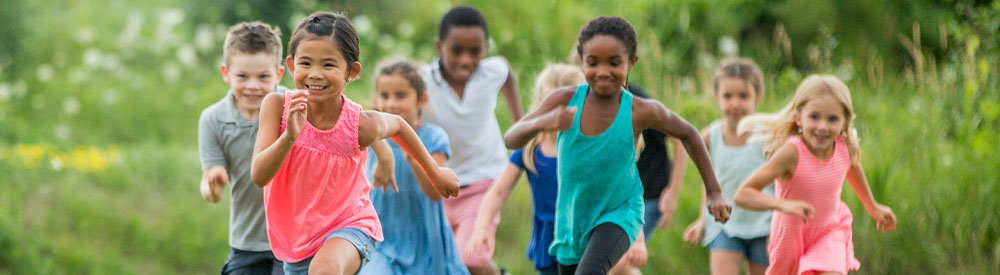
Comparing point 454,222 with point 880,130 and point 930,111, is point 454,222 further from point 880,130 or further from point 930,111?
point 930,111

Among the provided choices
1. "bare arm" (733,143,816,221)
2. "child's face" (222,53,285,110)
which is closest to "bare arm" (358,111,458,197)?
"child's face" (222,53,285,110)

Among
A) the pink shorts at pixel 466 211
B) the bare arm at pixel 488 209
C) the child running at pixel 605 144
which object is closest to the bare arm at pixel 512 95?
the pink shorts at pixel 466 211

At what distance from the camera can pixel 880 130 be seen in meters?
7.26

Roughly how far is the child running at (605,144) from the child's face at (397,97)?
94cm

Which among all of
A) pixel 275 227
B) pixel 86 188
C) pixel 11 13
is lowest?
pixel 86 188

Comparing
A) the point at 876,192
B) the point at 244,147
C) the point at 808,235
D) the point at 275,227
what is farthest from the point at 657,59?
the point at 275,227

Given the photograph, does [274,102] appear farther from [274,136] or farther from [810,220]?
[810,220]

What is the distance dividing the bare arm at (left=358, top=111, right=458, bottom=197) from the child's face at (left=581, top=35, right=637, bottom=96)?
27.4 inches

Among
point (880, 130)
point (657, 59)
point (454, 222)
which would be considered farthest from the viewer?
point (657, 59)

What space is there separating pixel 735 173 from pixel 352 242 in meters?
2.46

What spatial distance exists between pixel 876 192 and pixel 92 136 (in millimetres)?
6721

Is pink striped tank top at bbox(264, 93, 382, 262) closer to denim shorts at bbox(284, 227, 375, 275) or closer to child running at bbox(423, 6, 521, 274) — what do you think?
denim shorts at bbox(284, 227, 375, 275)

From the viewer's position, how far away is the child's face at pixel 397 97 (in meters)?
4.92

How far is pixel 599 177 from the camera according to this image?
418 cm
